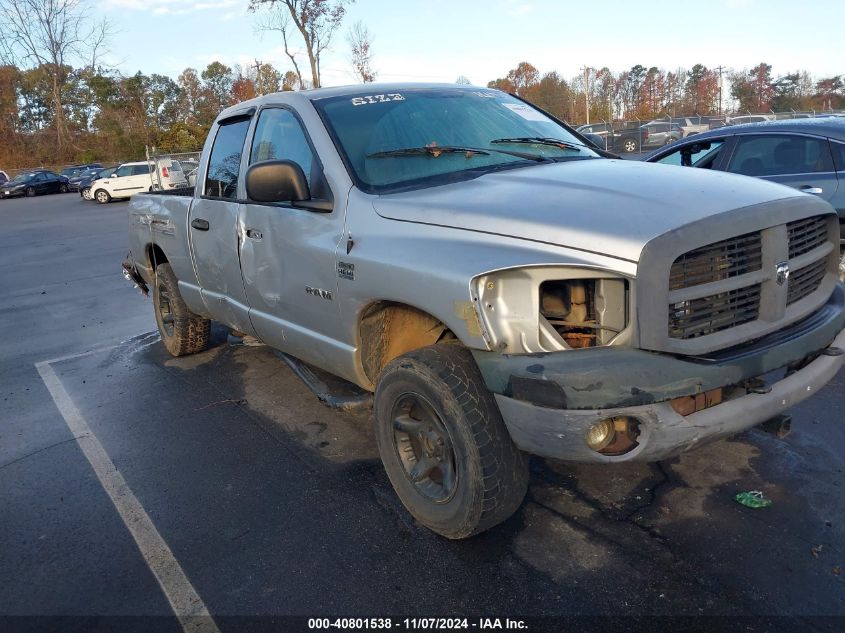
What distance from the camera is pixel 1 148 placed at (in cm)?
6338

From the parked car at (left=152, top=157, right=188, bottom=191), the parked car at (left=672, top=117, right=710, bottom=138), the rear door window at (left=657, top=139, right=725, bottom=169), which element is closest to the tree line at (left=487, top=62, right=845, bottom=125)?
the parked car at (left=672, top=117, right=710, bottom=138)

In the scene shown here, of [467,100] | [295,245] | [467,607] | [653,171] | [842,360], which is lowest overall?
[467,607]

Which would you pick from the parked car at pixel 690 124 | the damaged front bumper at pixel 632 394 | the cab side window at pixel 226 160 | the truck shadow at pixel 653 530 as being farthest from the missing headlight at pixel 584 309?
the parked car at pixel 690 124

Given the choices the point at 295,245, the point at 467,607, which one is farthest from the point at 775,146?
the point at 467,607

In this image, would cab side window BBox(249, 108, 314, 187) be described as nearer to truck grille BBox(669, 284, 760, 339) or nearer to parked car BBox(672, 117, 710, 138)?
truck grille BBox(669, 284, 760, 339)

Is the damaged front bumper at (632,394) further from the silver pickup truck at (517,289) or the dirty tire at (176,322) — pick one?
the dirty tire at (176,322)

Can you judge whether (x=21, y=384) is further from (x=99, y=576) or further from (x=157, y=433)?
(x=99, y=576)

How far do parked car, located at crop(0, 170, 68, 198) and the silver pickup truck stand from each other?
4404cm

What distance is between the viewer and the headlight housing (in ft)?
8.50

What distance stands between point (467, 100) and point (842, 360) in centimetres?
248

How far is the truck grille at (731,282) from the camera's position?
2.58 metres

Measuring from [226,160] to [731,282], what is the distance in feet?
11.6

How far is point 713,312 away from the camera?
2684 millimetres

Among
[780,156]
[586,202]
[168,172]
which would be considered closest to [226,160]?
[586,202]
